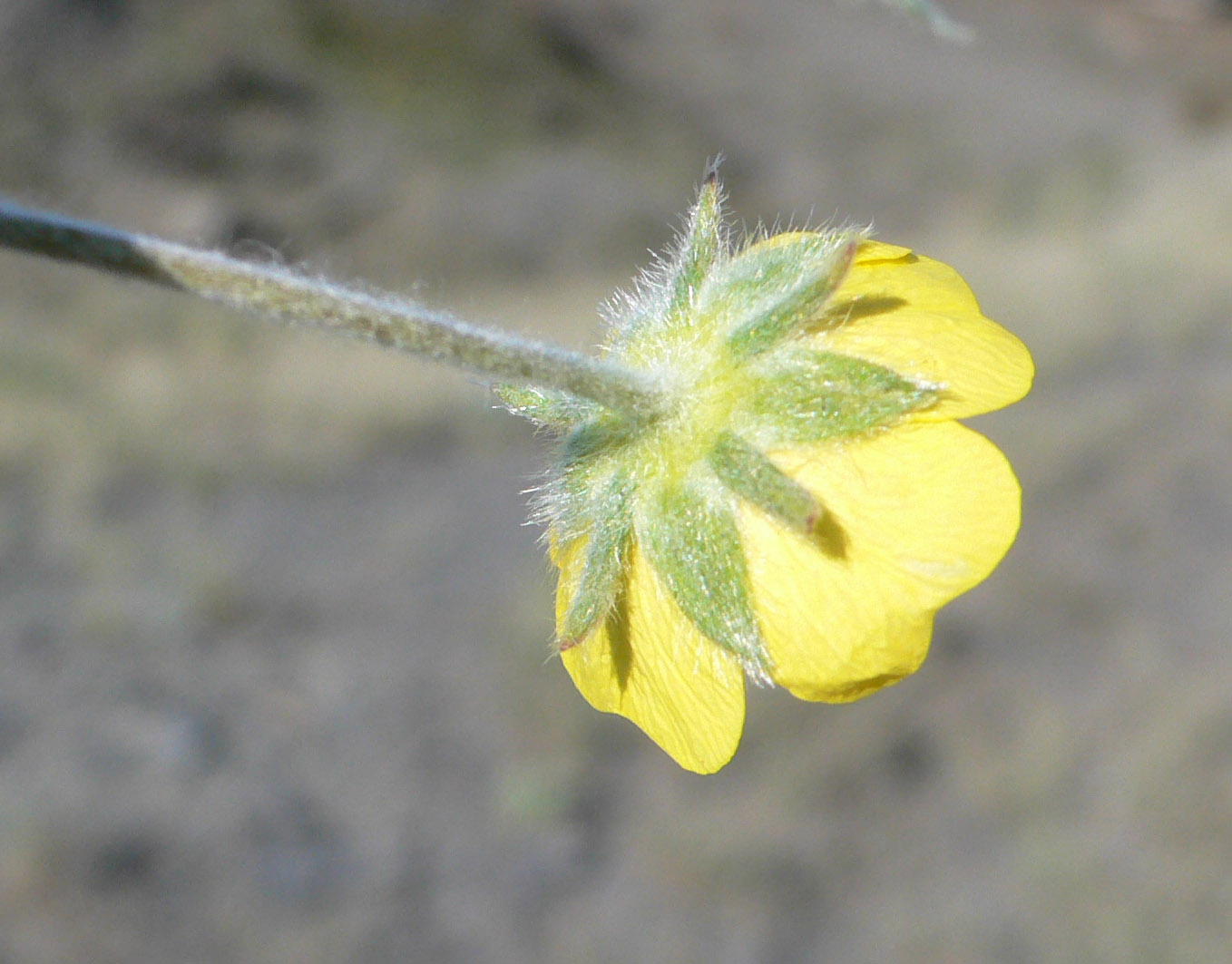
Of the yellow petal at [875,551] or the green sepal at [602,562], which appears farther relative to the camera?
the green sepal at [602,562]

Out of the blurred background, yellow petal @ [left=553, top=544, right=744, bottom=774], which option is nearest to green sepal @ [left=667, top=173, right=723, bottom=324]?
yellow petal @ [left=553, top=544, right=744, bottom=774]

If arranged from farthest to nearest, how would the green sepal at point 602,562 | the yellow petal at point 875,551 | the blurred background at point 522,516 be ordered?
the blurred background at point 522,516 → the green sepal at point 602,562 → the yellow petal at point 875,551

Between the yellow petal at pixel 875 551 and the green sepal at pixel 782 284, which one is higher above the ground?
the green sepal at pixel 782 284

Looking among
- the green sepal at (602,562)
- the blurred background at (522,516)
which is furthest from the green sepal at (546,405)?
the blurred background at (522,516)

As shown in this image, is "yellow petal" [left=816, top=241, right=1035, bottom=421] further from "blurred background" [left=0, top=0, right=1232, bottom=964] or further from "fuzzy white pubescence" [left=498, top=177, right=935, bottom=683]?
"blurred background" [left=0, top=0, right=1232, bottom=964]

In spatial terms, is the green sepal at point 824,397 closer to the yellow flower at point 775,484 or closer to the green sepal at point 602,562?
the yellow flower at point 775,484

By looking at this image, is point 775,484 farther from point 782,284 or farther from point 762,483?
point 782,284

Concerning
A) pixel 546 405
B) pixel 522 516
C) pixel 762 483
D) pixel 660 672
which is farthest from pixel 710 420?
pixel 522 516

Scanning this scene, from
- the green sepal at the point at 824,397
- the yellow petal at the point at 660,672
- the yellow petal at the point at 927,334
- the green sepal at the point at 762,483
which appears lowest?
the yellow petal at the point at 660,672
